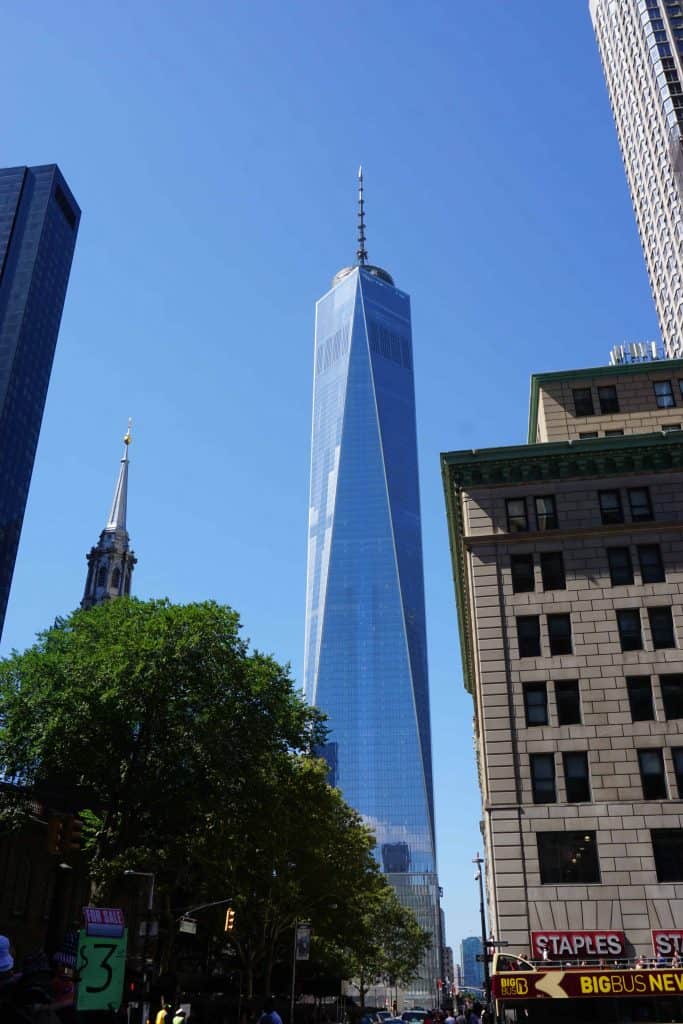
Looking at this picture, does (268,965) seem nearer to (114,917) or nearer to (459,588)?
(459,588)

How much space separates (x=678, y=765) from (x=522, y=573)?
1086 cm

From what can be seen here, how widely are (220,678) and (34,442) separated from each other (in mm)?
113750

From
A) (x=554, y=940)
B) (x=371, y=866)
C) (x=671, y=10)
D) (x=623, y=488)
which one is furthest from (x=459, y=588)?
(x=671, y=10)

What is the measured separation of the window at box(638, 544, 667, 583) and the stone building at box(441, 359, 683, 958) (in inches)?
2.6

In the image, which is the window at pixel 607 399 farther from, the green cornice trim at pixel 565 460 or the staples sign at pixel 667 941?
the staples sign at pixel 667 941

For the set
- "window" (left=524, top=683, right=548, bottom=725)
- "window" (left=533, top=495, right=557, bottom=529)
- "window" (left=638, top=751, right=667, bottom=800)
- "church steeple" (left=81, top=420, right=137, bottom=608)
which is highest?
"church steeple" (left=81, top=420, right=137, bottom=608)

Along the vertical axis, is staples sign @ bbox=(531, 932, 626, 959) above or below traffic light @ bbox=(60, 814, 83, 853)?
below

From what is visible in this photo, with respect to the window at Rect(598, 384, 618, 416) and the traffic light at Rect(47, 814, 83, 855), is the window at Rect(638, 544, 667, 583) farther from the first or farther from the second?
the traffic light at Rect(47, 814, 83, 855)

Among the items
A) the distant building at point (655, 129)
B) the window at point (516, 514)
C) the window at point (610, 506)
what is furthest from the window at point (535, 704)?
the distant building at point (655, 129)

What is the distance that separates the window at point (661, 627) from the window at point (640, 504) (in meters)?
4.62

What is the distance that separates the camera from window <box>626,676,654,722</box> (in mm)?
38375

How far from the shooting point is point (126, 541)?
155500 millimetres

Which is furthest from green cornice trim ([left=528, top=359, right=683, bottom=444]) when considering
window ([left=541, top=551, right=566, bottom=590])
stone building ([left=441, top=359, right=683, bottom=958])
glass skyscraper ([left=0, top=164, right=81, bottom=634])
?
glass skyscraper ([left=0, top=164, right=81, bottom=634])

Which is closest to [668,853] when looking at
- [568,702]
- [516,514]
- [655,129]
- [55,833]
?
[568,702]
